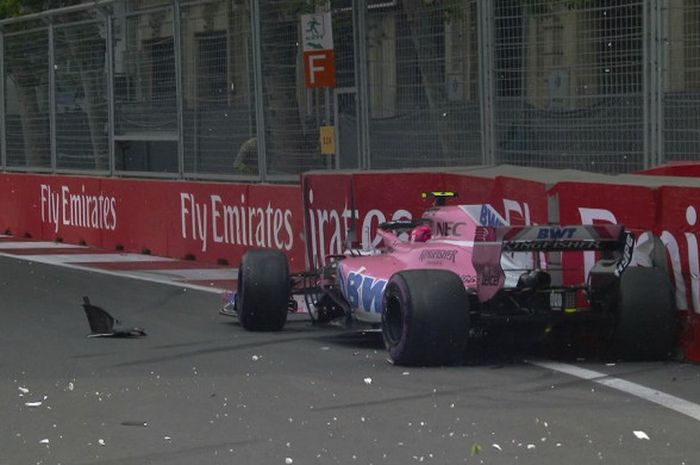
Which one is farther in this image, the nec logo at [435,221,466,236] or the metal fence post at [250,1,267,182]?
the metal fence post at [250,1,267,182]

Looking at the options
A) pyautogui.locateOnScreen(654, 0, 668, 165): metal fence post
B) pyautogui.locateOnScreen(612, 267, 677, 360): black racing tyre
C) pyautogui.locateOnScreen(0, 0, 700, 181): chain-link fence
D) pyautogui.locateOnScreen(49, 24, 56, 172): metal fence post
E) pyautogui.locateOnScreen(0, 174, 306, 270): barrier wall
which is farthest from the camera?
pyautogui.locateOnScreen(49, 24, 56, 172): metal fence post

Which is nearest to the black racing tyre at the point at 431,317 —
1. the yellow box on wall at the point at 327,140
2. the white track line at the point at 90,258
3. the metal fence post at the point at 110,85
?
the yellow box on wall at the point at 327,140

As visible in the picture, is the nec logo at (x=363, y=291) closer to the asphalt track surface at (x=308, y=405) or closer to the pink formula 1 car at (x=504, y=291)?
the pink formula 1 car at (x=504, y=291)

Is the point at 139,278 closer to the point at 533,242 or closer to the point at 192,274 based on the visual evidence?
the point at 192,274

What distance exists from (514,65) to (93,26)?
33.7 feet

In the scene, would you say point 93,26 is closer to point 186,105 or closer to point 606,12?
point 186,105

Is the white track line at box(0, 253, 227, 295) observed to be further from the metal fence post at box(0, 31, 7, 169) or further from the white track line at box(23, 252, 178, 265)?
the metal fence post at box(0, 31, 7, 169)

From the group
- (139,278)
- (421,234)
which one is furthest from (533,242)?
(139,278)

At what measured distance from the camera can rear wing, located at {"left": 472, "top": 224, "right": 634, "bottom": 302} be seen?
31.3 feet

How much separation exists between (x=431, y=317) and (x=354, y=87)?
7.81 metres

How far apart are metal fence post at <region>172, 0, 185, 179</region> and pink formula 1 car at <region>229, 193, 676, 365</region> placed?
32.7 ft

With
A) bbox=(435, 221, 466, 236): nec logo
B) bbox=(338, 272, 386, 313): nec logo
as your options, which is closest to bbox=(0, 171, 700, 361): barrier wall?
bbox=(435, 221, 466, 236): nec logo

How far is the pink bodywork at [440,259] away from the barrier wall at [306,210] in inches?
28.7

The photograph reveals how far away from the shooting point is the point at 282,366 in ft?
32.9
